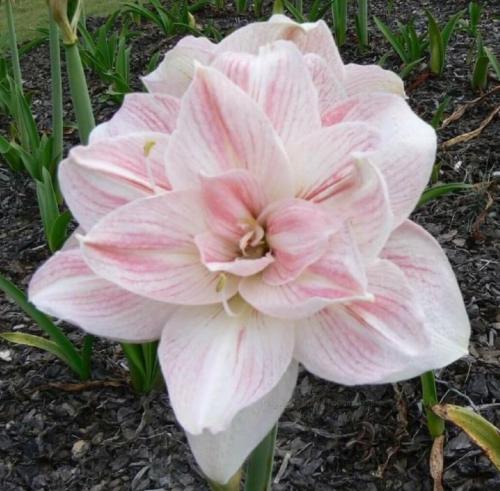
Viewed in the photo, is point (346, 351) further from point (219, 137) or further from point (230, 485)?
point (230, 485)

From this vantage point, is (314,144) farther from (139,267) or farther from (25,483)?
(25,483)

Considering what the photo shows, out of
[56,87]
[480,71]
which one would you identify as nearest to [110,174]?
[56,87]

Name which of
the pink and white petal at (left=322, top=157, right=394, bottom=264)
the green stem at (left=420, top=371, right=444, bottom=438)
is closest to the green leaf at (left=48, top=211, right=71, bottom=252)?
the green stem at (left=420, top=371, right=444, bottom=438)

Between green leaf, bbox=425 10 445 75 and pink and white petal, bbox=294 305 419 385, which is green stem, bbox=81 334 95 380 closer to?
pink and white petal, bbox=294 305 419 385

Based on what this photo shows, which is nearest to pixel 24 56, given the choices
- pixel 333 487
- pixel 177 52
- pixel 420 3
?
pixel 420 3

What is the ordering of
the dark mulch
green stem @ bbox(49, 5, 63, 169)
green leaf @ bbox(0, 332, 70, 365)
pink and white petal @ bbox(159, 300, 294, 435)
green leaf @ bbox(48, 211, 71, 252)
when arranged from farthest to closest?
green stem @ bbox(49, 5, 63, 169) < green leaf @ bbox(48, 211, 71, 252) < green leaf @ bbox(0, 332, 70, 365) < the dark mulch < pink and white petal @ bbox(159, 300, 294, 435)

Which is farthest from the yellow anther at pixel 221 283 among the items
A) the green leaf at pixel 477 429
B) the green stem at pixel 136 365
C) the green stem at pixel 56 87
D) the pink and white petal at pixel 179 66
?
the green stem at pixel 56 87

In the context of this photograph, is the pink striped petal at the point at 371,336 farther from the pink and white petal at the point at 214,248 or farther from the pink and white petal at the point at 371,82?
the pink and white petal at the point at 371,82
